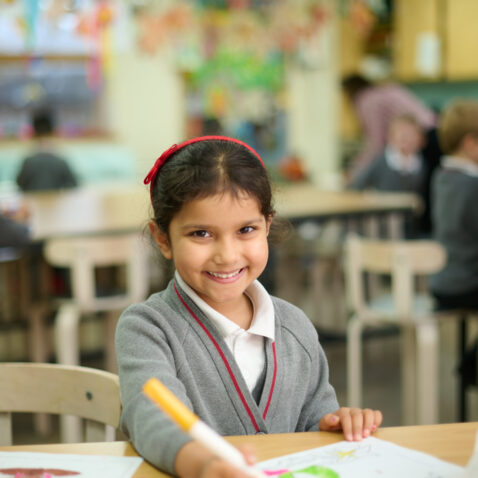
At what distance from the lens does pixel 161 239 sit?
1.10 m

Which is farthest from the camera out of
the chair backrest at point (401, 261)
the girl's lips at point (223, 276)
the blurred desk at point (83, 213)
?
the blurred desk at point (83, 213)

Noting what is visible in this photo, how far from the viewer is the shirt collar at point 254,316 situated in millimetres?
1041

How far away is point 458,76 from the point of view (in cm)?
592

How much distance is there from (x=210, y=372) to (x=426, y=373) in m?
1.49

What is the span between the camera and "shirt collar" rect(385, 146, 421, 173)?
3.96 m

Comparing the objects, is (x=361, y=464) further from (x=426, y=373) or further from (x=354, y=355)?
(x=354, y=355)

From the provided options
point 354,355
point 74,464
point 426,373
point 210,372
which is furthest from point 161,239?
point 354,355

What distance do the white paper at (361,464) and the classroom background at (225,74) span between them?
125 inches

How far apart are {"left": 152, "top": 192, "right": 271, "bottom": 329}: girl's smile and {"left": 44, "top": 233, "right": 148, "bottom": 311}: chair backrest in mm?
1465

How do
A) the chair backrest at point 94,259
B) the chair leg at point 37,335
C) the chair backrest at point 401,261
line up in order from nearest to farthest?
the chair backrest at point 401,261 < the chair backrest at point 94,259 < the chair leg at point 37,335

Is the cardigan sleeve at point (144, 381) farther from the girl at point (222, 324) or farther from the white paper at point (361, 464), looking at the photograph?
the white paper at point (361, 464)

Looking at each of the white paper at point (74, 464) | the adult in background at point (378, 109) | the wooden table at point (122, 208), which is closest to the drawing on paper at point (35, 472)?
the white paper at point (74, 464)

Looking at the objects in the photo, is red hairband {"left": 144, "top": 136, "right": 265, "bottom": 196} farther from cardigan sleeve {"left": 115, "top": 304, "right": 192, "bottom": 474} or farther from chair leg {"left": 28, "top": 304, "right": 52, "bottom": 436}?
chair leg {"left": 28, "top": 304, "right": 52, "bottom": 436}

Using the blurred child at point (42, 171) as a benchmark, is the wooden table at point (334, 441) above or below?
below
